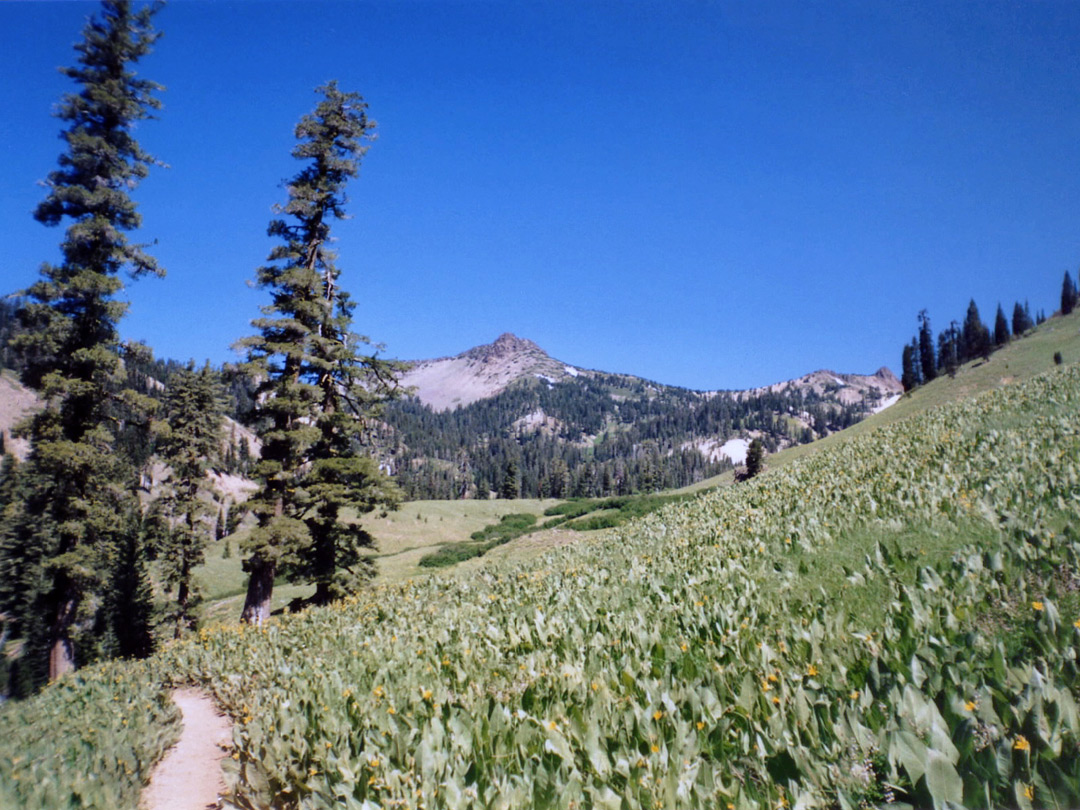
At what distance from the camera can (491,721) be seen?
4148 millimetres

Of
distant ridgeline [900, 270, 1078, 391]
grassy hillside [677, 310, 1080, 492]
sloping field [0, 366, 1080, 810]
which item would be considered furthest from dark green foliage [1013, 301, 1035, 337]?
sloping field [0, 366, 1080, 810]

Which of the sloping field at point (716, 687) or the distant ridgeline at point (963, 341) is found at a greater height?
the distant ridgeline at point (963, 341)

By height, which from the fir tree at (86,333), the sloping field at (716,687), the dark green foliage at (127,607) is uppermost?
the fir tree at (86,333)

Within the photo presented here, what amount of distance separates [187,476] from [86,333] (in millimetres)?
14641

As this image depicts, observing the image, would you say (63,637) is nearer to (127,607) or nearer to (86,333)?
(86,333)

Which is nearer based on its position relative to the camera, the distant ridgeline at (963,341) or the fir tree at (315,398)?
the fir tree at (315,398)

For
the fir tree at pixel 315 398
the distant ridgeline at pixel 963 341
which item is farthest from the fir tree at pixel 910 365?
the fir tree at pixel 315 398

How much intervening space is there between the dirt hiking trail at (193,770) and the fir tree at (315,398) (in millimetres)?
8850

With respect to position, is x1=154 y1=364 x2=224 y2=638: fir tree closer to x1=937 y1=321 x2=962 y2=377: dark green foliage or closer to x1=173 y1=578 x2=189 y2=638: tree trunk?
x1=173 y1=578 x2=189 y2=638: tree trunk

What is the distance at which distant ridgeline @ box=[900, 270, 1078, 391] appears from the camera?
9788 cm

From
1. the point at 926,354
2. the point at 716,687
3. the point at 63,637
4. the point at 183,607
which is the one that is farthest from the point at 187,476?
the point at 926,354

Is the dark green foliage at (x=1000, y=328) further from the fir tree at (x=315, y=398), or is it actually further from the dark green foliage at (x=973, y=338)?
the fir tree at (x=315, y=398)

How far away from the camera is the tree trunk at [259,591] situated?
56.6ft

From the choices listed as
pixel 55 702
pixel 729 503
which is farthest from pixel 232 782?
pixel 729 503
